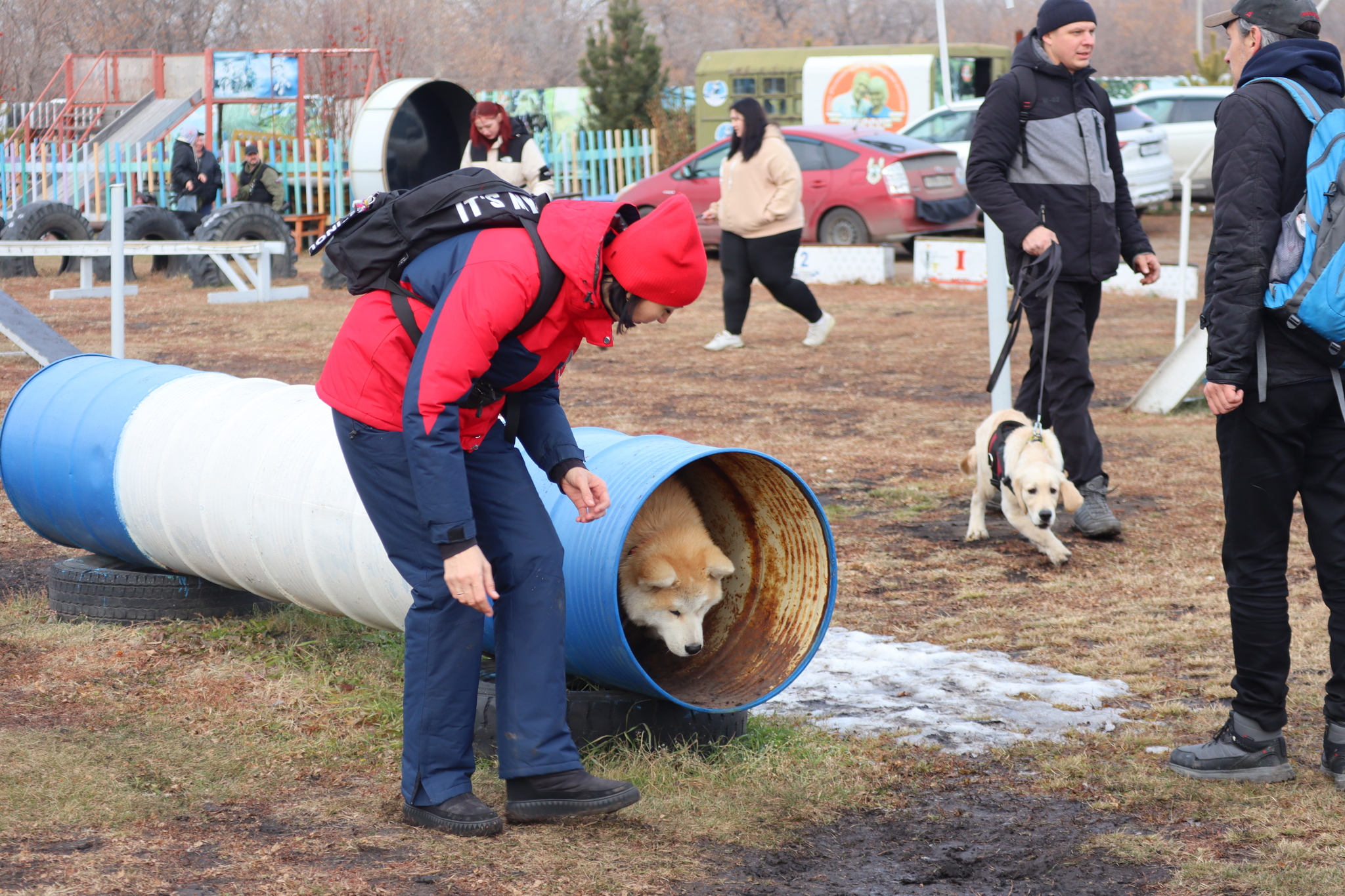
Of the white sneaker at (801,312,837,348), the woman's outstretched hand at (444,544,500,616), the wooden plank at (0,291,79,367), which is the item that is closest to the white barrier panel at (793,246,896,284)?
the white sneaker at (801,312,837,348)

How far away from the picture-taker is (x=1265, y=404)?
332 cm

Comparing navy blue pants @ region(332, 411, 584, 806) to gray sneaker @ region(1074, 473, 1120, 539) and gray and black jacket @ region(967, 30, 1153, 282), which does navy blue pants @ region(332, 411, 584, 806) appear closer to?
gray and black jacket @ region(967, 30, 1153, 282)

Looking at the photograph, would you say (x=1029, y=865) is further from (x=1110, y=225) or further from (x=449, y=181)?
(x=1110, y=225)

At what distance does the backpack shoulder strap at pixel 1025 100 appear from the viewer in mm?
5801

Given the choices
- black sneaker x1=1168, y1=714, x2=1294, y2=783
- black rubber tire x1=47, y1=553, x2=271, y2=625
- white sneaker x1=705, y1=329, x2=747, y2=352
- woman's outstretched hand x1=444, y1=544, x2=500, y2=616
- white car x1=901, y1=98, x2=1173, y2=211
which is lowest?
black sneaker x1=1168, y1=714, x2=1294, y2=783

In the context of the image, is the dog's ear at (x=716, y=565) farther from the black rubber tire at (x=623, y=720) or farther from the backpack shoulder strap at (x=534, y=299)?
the backpack shoulder strap at (x=534, y=299)

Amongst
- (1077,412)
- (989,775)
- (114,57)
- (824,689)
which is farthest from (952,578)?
(114,57)

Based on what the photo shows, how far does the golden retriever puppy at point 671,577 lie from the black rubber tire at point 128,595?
76.2 inches

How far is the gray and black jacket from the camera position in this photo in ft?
19.0

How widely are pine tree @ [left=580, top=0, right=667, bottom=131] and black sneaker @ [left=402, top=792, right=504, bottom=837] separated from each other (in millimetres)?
24478

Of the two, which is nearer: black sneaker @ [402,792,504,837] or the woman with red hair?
black sneaker @ [402,792,504,837]

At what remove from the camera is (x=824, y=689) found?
430cm

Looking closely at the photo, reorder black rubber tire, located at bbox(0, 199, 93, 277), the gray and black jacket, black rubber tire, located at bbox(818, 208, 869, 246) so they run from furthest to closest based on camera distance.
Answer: black rubber tire, located at bbox(818, 208, 869, 246) → black rubber tire, located at bbox(0, 199, 93, 277) → the gray and black jacket

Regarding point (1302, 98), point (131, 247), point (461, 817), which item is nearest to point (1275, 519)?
point (1302, 98)
